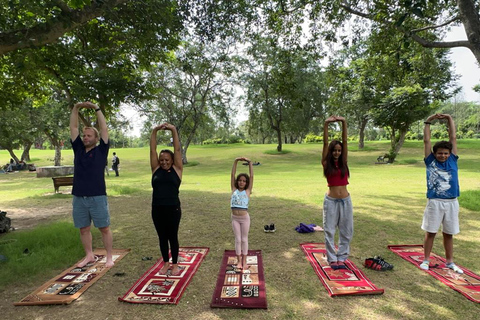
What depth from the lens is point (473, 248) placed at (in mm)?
5188

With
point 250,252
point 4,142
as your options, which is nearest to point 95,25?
point 250,252

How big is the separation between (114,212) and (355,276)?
739 centimetres

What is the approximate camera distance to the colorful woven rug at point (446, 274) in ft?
12.1

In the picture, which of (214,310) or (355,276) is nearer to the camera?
(214,310)

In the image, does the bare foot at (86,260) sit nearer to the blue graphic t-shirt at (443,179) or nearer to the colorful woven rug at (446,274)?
the colorful woven rug at (446,274)

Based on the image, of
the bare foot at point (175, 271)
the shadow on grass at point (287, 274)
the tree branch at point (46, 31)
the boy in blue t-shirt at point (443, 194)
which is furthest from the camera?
the tree branch at point (46, 31)

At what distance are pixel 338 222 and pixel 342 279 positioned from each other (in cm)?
88

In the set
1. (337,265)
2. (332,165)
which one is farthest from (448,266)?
(332,165)

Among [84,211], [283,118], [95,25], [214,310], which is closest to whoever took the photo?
[214,310]

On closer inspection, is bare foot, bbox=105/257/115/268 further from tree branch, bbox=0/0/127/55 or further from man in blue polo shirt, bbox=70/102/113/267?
tree branch, bbox=0/0/127/55

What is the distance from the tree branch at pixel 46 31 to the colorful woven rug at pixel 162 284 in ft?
14.9

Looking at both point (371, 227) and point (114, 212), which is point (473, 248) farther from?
point (114, 212)

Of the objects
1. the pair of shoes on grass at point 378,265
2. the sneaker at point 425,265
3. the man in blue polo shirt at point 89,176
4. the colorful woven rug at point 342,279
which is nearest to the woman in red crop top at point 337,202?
the colorful woven rug at point 342,279

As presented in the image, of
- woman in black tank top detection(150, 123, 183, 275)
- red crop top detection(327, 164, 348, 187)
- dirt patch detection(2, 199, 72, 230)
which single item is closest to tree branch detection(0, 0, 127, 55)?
woman in black tank top detection(150, 123, 183, 275)
